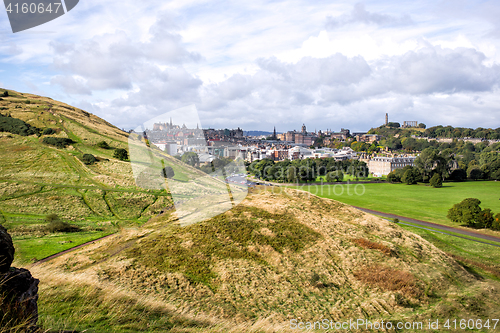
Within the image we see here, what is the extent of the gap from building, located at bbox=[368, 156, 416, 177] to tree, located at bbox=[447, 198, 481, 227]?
80542 millimetres

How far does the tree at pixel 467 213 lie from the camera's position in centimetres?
3659

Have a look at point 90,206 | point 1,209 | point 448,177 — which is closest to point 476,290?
point 90,206

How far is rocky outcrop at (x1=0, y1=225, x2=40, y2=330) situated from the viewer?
4.32 m

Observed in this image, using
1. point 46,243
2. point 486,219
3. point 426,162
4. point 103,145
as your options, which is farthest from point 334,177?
point 46,243

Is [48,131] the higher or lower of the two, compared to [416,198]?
higher

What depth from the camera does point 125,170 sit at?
30016 mm

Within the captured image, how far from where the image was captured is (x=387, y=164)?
116m

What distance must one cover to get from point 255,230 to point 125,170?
19.8 meters

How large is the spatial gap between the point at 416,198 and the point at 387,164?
6169 centimetres

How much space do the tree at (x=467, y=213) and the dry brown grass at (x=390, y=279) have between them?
30.7 metres

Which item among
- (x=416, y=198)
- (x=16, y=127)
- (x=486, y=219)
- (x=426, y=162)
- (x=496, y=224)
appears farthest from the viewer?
(x=426, y=162)

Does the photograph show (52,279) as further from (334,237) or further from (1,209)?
(1,209)

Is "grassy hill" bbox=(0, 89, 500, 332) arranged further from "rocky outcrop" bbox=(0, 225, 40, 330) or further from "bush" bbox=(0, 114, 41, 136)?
"bush" bbox=(0, 114, 41, 136)

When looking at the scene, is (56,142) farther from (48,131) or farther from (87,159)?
(87,159)
